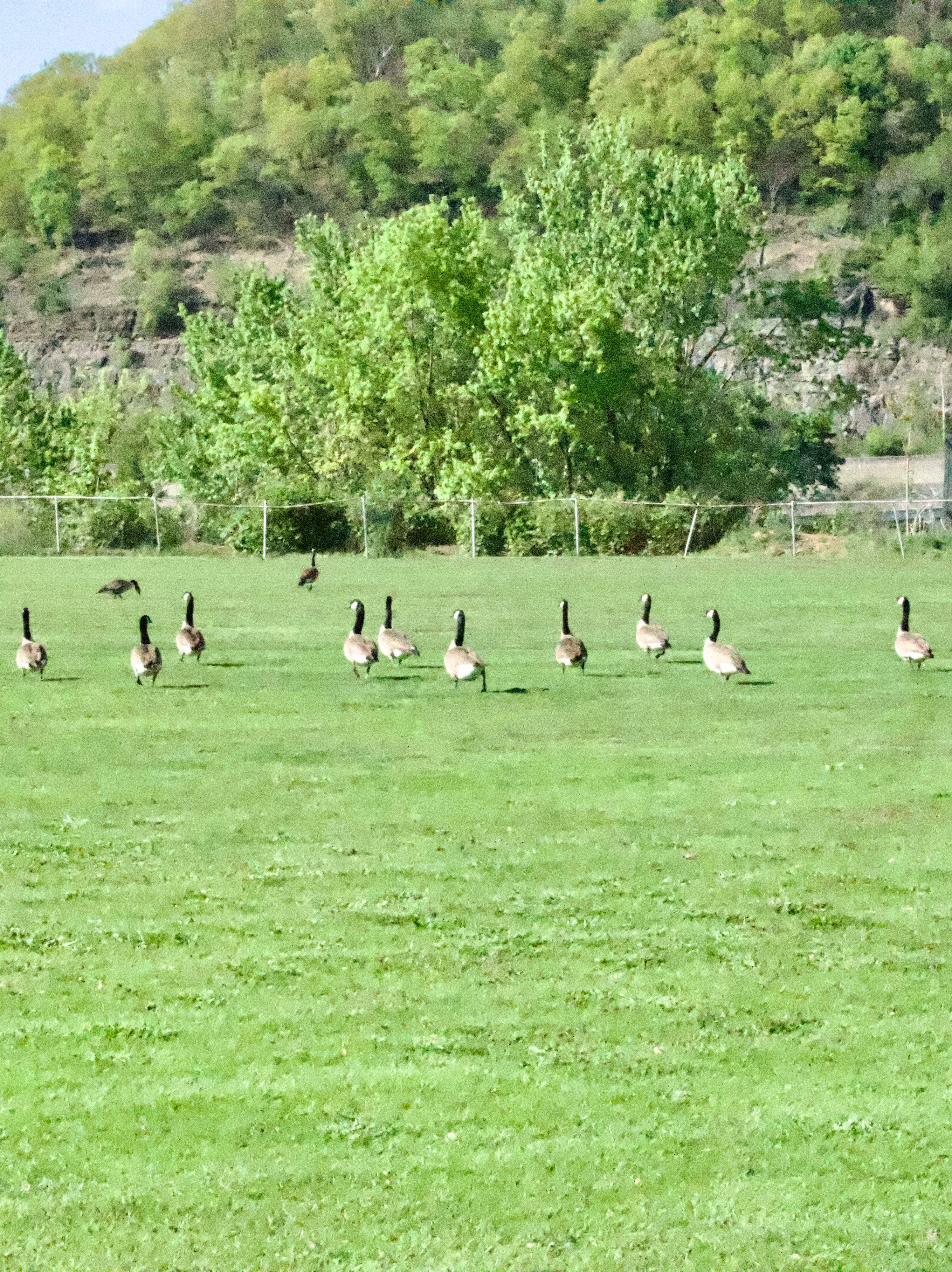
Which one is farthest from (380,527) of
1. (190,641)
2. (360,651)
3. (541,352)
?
(360,651)

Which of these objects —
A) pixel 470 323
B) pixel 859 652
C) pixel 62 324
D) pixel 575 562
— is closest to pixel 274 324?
pixel 470 323

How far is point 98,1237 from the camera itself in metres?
5.73

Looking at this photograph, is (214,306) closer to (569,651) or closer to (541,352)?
(541,352)

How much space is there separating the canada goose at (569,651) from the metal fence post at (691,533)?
124 ft

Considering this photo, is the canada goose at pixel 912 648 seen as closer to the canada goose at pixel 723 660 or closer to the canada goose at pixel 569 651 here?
the canada goose at pixel 723 660

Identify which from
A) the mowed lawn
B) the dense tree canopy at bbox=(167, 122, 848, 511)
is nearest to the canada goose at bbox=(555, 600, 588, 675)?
the mowed lawn

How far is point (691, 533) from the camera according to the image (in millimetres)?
61844

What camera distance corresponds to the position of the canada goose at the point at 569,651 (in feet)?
73.5

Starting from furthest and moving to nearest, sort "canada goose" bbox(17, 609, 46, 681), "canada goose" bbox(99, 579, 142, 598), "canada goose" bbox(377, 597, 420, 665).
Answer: "canada goose" bbox(99, 579, 142, 598)
"canada goose" bbox(377, 597, 420, 665)
"canada goose" bbox(17, 609, 46, 681)

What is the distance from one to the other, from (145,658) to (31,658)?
66.7 inches

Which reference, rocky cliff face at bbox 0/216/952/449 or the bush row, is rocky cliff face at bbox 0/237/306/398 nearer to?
rocky cliff face at bbox 0/216/952/449

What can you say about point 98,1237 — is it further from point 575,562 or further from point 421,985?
point 575,562

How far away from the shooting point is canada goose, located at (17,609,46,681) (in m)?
21.8

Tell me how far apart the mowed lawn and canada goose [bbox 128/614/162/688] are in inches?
77.8
